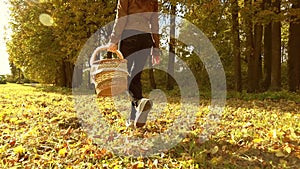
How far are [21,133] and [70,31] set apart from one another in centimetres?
1413

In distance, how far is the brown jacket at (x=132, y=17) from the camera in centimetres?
396

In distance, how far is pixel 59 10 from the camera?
17.5m

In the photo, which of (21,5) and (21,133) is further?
(21,5)

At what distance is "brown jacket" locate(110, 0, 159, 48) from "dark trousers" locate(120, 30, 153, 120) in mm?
100

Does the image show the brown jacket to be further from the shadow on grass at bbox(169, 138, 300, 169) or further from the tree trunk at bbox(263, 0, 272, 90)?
the tree trunk at bbox(263, 0, 272, 90)

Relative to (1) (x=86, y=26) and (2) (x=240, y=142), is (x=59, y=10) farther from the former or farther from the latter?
(2) (x=240, y=142)

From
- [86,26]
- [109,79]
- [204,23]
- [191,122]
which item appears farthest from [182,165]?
[86,26]

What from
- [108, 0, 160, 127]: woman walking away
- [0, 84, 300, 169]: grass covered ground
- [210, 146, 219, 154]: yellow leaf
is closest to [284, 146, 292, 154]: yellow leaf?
[0, 84, 300, 169]: grass covered ground

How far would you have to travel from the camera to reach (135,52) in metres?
4.11

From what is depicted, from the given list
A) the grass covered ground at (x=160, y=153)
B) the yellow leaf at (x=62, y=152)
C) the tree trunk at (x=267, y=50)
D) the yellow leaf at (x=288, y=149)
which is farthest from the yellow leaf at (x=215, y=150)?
the tree trunk at (x=267, y=50)

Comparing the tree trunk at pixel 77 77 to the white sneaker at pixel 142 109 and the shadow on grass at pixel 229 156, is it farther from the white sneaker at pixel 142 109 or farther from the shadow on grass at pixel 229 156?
the shadow on grass at pixel 229 156

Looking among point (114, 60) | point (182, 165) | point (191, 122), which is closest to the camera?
point (182, 165)

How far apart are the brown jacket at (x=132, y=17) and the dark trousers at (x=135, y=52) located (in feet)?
0.33

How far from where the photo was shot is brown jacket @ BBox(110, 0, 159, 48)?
3.96 m
